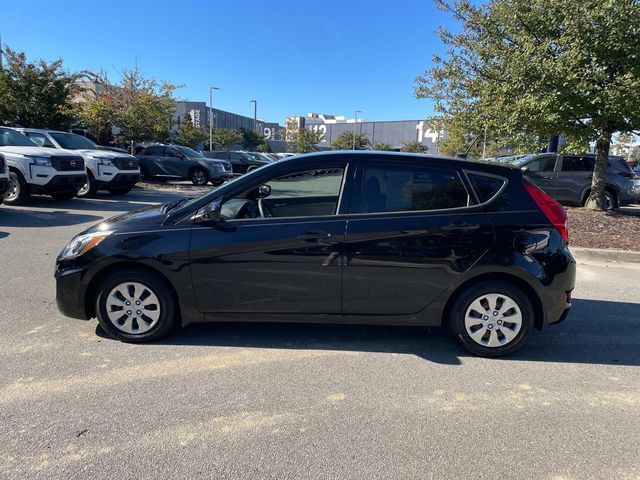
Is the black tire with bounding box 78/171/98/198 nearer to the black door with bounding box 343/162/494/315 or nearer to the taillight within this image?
the black door with bounding box 343/162/494/315

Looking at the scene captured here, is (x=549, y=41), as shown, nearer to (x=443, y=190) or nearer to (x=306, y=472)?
(x=443, y=190)

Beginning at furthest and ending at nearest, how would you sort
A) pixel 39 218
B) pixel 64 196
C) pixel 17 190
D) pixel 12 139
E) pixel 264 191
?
pixel 64 196
pixel 12 139
pixel 17 190
pixel 39 218
pixel 264 191

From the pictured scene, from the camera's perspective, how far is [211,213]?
3.74 metres

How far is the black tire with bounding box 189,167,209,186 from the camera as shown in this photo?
1897 centimetres

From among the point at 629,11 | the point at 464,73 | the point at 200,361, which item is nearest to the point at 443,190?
the point at 200,361

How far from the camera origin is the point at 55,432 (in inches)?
109

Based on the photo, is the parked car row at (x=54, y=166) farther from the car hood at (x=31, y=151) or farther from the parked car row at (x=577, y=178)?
the parked car row at (x=577, y=178)

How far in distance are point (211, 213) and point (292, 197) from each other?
87cm

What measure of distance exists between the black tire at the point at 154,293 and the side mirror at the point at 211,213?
619 mm

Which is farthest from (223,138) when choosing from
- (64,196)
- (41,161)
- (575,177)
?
(575,177)

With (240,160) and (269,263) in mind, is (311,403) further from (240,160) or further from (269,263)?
(240,160)

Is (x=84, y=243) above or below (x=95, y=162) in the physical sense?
below

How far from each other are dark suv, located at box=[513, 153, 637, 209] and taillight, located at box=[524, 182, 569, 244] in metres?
9.14

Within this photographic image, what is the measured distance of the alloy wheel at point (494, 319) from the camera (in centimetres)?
381
